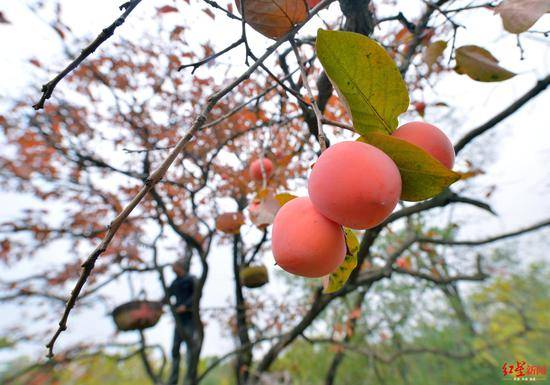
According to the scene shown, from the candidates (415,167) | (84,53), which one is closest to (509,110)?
(415,167)

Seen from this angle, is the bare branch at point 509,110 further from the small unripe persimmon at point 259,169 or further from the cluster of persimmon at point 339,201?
the cluster of persimmon at point 339,201

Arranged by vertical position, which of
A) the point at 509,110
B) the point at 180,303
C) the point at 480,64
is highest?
the point at 509,110

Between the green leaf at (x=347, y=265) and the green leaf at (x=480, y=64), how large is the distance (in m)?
0.54

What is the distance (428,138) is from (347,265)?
0.88 feet

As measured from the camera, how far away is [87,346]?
2854 millimetres

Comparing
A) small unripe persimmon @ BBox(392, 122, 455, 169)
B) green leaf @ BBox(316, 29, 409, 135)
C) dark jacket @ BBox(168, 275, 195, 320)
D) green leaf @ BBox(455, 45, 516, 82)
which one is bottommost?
small unripe persimmon @ BBox(392, 122, 455, 169)

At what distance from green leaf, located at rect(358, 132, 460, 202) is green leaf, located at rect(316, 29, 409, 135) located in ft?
0.16

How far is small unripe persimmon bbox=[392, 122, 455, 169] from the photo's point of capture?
1.61ft

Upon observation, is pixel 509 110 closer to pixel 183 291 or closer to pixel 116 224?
pixel 116 224

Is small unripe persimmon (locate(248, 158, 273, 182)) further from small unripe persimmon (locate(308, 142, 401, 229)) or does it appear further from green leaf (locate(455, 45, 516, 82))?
small unripe persimmon (locate(308, 142, 401, 229))

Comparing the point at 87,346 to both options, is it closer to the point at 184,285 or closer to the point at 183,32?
the point at 184,285

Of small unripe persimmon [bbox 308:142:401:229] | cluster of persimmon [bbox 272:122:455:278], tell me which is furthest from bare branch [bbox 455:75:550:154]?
small unripe persimmon [bbox 308:142:401:229]

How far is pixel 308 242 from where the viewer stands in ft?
1.48

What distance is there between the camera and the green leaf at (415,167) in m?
0.41
